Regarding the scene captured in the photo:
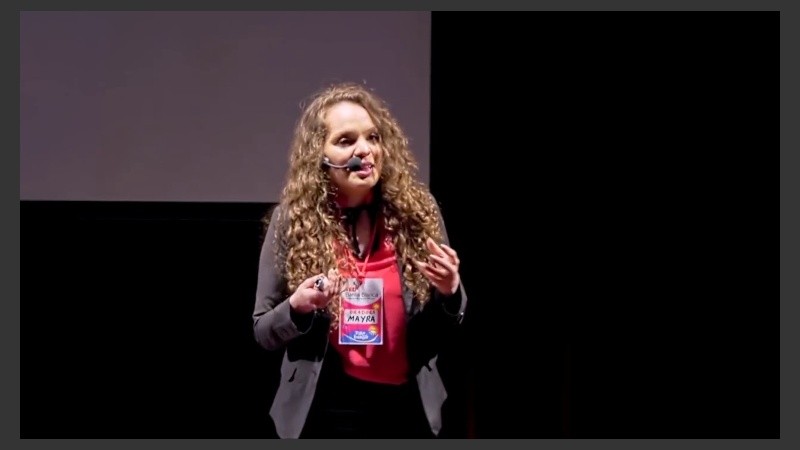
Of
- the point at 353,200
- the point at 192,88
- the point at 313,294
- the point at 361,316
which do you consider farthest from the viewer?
the point at 192,88

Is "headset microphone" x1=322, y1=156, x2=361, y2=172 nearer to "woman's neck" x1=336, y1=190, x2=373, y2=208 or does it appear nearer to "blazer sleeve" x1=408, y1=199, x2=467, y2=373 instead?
"woman's neck" x1=336, y1=190, x2=373, y2=208

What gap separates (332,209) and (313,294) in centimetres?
29

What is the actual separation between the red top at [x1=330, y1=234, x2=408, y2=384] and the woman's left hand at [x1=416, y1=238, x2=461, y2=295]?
0.13m

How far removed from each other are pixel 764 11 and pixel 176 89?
2.16m

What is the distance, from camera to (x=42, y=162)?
276cm

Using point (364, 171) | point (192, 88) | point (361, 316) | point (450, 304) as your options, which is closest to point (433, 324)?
point (450, 304)

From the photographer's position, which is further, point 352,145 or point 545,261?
point 545,261

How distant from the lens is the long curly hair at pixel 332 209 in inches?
68.8

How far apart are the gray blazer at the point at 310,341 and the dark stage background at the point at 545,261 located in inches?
38.8

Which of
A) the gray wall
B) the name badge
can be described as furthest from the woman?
the gray wall

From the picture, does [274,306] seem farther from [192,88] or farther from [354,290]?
[192,88]

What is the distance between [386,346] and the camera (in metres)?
1.74

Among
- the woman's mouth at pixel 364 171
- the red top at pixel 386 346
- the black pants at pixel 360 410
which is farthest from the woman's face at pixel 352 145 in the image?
the black pants at pixel 360 410

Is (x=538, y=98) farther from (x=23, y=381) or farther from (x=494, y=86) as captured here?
(x=23, y=381)
